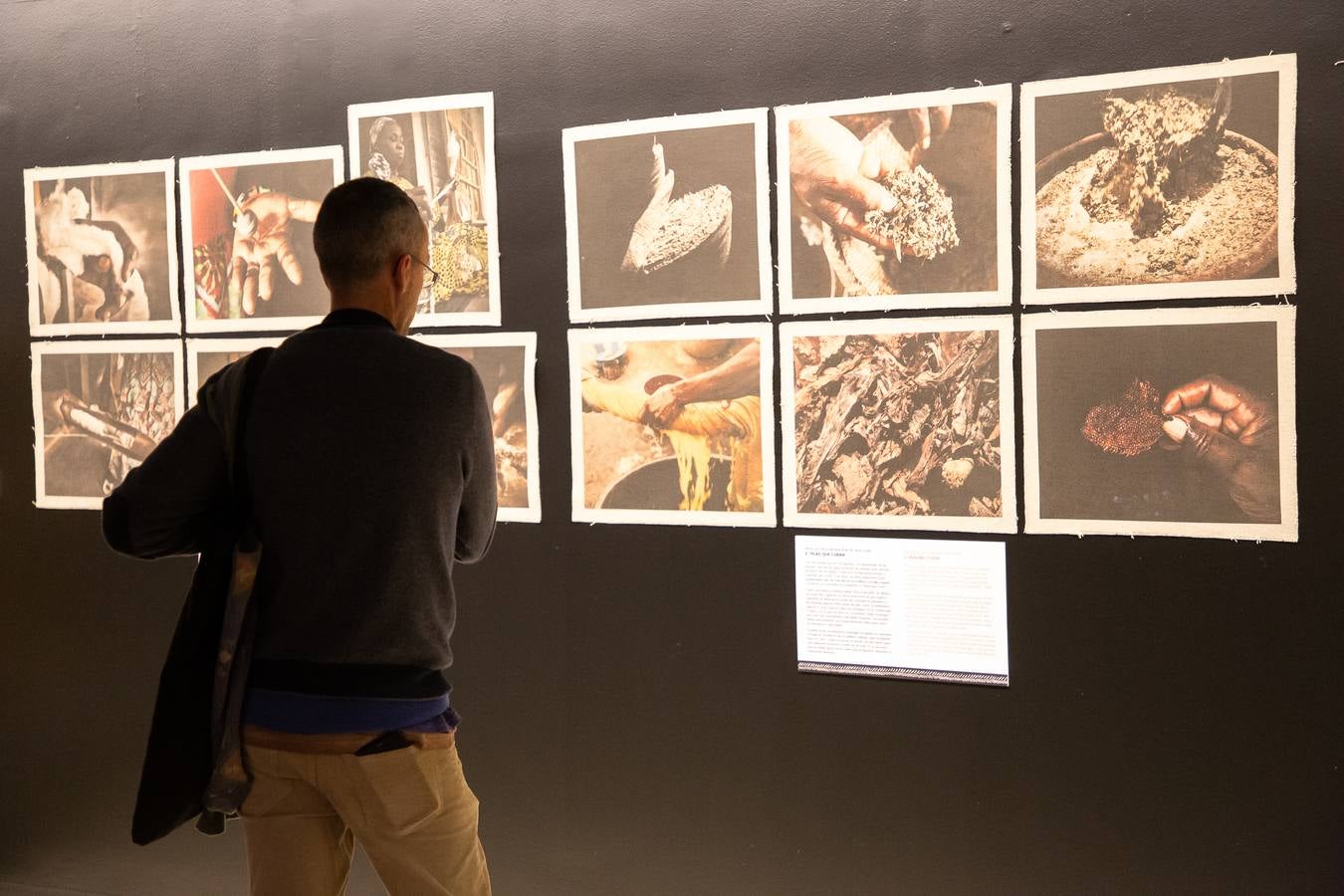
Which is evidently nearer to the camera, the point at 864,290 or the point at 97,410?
the point at 864,290

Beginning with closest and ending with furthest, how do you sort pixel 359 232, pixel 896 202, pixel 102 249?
pixel 359 232 → pixel 896 202 → pixel 102 249

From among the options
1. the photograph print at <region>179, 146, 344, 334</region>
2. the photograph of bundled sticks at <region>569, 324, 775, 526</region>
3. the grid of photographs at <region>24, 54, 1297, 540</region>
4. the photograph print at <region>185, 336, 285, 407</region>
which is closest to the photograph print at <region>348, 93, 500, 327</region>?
the grid of photographs at <region>24, 54, 1297, 540</region>

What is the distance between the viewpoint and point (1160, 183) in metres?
2.52

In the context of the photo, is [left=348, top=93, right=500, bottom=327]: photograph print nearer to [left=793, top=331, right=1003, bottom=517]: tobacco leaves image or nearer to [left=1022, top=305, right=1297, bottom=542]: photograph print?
[left=793, top=331, right=1003, bottom=517]: tobacco leaves image

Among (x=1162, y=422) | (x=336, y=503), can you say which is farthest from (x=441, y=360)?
(x=1162, y=422)

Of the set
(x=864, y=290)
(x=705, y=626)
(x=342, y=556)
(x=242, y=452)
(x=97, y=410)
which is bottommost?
(x=705, y=626)

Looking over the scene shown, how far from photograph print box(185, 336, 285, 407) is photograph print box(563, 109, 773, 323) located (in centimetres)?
92

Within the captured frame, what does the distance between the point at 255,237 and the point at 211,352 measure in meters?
0.34

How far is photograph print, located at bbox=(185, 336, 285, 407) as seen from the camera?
10.8ft

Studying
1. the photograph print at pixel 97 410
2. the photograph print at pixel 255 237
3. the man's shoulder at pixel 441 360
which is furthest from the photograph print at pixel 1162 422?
the photograph print at pixel 97 410

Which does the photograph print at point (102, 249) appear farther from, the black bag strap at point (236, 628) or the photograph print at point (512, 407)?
the black bag strap at point (236, 628)

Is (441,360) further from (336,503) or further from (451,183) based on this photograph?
(451,183)

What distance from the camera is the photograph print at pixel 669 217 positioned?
283 centimetres

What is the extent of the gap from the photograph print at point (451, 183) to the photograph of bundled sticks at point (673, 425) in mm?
298
